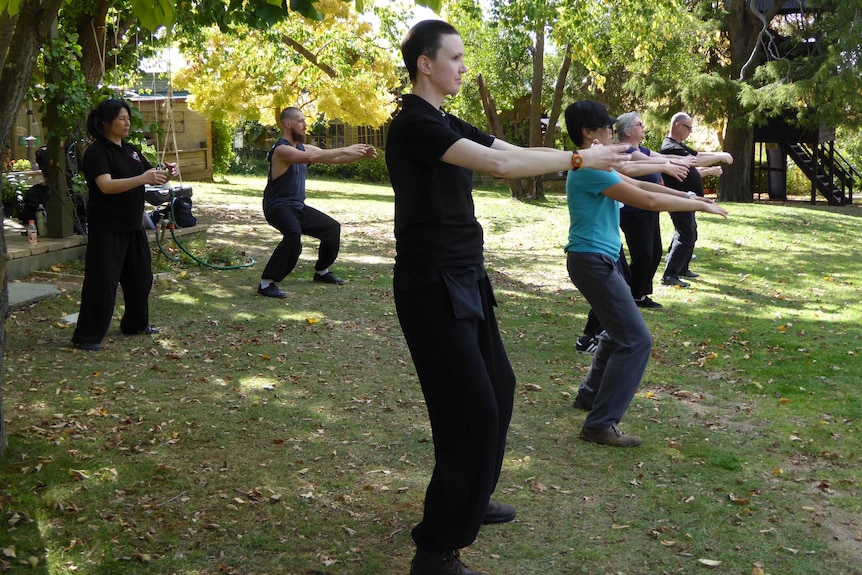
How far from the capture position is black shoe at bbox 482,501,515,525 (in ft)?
14.6

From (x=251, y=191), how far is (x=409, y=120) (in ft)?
79.1

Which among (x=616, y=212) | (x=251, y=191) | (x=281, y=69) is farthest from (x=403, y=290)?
(x=251, y=191)

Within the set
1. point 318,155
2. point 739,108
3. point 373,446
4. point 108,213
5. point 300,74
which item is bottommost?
point 373,446

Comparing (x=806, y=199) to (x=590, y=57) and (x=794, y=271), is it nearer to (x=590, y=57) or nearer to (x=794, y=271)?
(x=590, y=57)

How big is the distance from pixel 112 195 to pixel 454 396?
488 centimetres

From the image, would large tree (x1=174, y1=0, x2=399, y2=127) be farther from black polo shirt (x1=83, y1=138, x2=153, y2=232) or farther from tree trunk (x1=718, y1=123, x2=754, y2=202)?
black polo shirt (x1=83, y1=138, x2=153, y2=232)

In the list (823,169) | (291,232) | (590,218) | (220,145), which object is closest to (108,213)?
(291,232)

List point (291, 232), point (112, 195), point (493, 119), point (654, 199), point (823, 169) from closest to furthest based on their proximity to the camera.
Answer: point (654, 199) → point (112, 195) → point (291, 232) → point (493, 119) → point (823, 169)

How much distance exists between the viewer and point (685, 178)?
10984mm

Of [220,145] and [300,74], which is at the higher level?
[300,74]

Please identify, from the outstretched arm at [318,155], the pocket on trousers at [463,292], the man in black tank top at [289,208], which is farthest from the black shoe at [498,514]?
the man in black tank top at [289,208]

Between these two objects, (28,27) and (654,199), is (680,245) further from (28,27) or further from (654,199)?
(28,27)

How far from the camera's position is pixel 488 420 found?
366cm

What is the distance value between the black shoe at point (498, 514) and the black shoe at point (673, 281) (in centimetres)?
771
